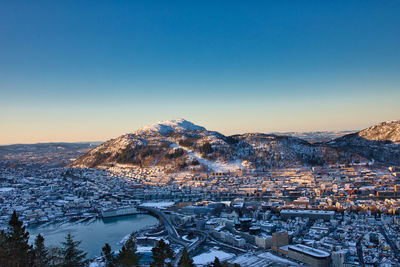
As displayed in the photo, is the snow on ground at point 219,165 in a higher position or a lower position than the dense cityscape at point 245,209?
higher

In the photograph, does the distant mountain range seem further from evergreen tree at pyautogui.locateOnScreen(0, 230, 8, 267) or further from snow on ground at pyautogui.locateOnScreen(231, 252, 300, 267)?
evergreen tree at pyautogui.locateOnScreen(0, 230, 8, 267)

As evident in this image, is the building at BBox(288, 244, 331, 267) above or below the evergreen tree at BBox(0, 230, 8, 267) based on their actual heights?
below

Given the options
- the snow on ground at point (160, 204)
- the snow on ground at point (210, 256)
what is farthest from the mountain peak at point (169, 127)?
the snow on ground at point (210, 256)

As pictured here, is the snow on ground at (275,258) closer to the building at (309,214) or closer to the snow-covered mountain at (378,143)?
the building at (309,214)

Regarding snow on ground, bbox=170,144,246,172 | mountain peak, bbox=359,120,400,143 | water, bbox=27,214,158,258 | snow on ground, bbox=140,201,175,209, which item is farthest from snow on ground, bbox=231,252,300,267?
mountain peak, bbox=359,120,400,143

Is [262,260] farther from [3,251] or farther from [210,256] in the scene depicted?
[3,251]

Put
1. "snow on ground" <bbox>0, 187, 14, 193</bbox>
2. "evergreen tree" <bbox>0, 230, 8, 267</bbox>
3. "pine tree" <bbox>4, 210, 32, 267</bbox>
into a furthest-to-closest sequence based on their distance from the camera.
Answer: "snow on ground" <bbox>0, 187, 14, 193</bbox> → "pine tree" <bbox>4, 210, 32, 267</bbox> → "evergreen tree" <bbox>0, 230, 8, 267</bbox>

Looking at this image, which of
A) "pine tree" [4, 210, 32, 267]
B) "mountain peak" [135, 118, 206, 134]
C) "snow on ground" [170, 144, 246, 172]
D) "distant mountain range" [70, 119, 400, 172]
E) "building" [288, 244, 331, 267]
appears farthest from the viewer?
"mountain peak" [135, 118, 206, 134]
